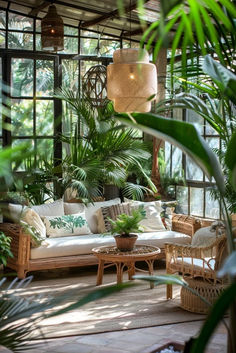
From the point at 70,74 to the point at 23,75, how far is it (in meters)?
0.75

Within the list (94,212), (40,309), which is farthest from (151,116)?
(94,212)

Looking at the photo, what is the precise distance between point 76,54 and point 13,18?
1.00 metres

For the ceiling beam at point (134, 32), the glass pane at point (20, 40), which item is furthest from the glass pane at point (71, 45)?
the ceiling beam at point (134, 32)

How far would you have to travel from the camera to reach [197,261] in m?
5.48

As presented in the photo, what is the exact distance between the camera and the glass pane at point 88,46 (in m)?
8.43

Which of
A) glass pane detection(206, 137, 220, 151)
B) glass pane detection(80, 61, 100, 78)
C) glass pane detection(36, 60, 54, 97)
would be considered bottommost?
glass pane detection(206, 137, 220, 151)

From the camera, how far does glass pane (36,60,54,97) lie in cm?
799

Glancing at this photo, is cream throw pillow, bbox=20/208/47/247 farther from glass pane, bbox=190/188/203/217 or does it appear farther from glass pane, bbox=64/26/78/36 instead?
glass pane, bbox=64/26/78/36

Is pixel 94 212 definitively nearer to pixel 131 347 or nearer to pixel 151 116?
pixel 131 347

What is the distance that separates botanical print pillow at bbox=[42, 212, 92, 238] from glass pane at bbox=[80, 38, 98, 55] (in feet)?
8.43

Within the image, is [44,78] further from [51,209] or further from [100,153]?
[51,209]

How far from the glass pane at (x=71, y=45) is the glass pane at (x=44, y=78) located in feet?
1.26

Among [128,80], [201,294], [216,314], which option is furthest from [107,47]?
[216,314]

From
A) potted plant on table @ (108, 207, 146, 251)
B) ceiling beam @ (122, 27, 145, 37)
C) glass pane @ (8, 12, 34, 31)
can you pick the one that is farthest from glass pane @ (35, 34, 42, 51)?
potted plant on table @ (108, 207, 146, 251)
